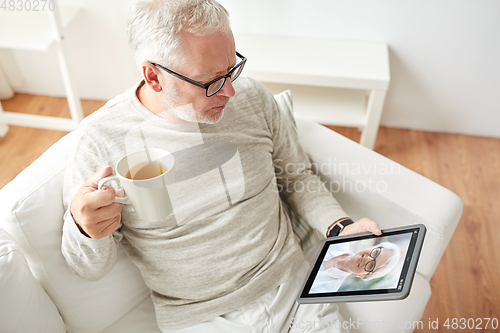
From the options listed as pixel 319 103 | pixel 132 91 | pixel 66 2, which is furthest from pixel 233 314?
pixel 66 2

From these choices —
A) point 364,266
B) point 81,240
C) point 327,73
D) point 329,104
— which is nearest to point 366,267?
point 364,266

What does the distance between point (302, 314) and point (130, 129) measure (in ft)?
1.99

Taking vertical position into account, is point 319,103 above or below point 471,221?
above

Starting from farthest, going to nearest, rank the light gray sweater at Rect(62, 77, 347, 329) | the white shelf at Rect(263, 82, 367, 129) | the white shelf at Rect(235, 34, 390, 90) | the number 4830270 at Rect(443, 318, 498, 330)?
the white shelf at Rect(263, 82, 367, 129)
the white shelf at Rect(235, 34, 390, 90)
the number 4830270 at Rect(443, 318, 498, 330)
the light gray sweater at Rect(62, 77, 347, 329)

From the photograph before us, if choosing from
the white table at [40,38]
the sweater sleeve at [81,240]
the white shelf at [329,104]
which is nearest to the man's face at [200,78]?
the sweater sleeve at [81,240]

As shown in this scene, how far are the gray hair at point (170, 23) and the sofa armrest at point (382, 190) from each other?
53cm

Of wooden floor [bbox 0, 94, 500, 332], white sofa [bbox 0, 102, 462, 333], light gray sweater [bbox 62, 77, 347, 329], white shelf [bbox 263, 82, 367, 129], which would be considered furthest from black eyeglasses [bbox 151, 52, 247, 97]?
wooden floor [bbox 0, 94, 500, 332]

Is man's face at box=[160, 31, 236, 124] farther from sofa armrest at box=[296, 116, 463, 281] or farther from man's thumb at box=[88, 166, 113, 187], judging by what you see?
sofa armrest at box=[296, 116, 463, 281]

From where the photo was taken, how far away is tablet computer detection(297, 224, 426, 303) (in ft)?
2.66

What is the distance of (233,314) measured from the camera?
3.30ft

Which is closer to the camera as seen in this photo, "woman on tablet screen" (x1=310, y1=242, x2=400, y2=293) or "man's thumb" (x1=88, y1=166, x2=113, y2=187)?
"man's thumb" (x1=88, y1=166, x2=113, y2=187)

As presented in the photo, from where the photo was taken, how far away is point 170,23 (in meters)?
0.84

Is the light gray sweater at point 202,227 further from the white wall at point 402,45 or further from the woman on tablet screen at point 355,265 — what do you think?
the white wall at point 402,45

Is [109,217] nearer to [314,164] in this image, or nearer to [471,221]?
[314,164]
